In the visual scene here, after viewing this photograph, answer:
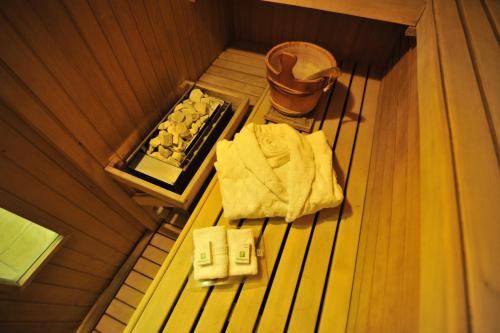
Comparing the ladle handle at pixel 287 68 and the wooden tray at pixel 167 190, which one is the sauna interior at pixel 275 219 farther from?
the ladle handle at pixel 287 68

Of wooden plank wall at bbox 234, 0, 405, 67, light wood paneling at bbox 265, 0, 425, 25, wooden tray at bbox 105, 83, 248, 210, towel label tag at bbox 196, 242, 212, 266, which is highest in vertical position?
wooden plank wall at bbox 234, 0, 405, 67

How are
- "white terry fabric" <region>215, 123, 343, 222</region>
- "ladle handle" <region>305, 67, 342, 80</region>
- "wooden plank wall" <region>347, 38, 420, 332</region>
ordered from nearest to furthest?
"wooden plank wall" <region>347, 38, 420, 332</region>, "white terry fabric" <region>215, 123, 343, 222</region>, "ladle handle" <region>305, 67, 342, 80</region>

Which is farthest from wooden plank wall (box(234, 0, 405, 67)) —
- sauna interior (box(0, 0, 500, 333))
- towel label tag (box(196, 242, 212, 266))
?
towel label tag (box(196, 242, 212, 266))

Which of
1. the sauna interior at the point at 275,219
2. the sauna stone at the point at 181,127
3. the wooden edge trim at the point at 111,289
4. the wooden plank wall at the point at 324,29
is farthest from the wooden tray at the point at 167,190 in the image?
the wooden plank wall at the point at 324,29

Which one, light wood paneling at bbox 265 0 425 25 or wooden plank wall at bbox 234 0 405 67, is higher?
wooden plank wall at bbox 234 0 405 67

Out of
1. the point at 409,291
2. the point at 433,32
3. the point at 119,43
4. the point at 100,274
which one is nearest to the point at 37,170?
the point at 119,43

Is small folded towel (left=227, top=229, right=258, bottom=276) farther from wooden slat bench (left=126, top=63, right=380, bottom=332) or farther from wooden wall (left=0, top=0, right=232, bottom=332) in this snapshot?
wooden wall (left=0, top=0, right=232, bottom=332)

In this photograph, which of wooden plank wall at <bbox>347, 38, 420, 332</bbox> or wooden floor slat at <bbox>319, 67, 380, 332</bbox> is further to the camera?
wooden floor slat at <bbox>319, 67, 380, 332</bbox>

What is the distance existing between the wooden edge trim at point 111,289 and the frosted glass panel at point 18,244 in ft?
2.65

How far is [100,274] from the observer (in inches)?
69.6

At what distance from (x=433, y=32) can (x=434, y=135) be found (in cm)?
56

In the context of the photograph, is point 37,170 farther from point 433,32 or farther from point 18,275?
point 433,32

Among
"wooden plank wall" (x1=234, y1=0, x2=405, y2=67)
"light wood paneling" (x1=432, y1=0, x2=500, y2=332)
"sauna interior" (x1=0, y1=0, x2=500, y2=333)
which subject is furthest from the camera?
"wooden plank wall" (x1=234, y1=0, x2=405, y2=67)

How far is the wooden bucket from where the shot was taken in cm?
126
